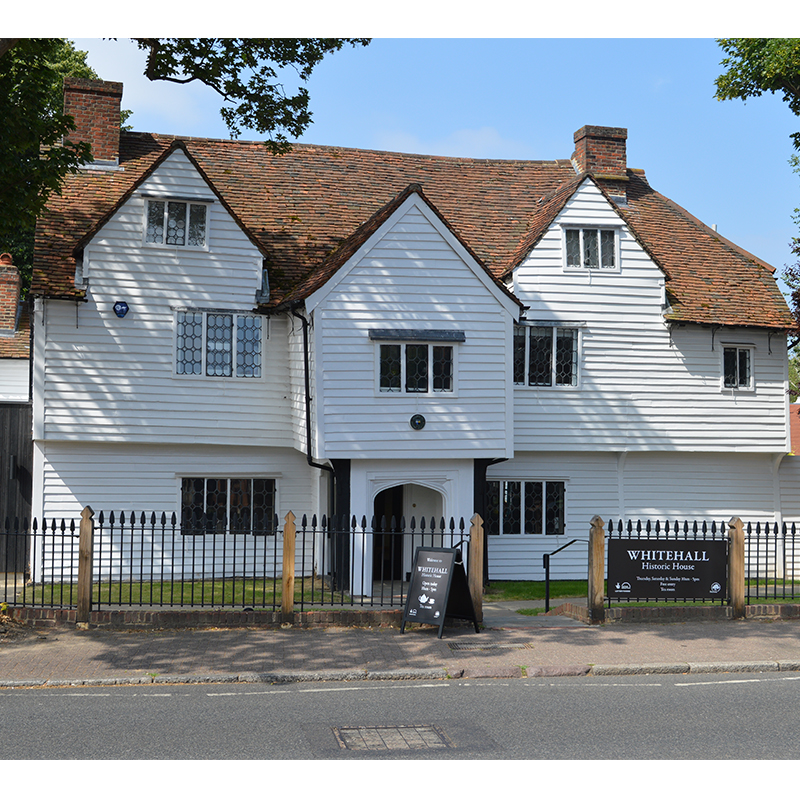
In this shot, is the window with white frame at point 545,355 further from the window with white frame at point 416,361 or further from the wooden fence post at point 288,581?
the wooden fence post at point 288,581

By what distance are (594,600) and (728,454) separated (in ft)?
29.6

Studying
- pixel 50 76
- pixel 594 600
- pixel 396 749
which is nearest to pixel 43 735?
pixel 396 749

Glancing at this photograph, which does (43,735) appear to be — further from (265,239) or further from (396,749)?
(265,239)

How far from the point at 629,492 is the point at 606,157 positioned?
9120 mm

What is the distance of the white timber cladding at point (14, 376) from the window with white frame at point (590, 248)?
62.0 ft

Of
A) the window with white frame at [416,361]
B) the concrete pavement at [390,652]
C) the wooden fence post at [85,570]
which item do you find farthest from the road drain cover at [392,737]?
the window with white frame at [416,361]

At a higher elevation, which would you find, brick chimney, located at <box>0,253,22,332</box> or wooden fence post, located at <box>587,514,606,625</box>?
brick chimney, located at <box>0,253,22,332</box>

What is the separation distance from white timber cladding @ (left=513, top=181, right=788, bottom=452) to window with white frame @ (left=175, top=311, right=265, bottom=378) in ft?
19.9

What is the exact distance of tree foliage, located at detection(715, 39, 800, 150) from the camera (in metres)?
22.7

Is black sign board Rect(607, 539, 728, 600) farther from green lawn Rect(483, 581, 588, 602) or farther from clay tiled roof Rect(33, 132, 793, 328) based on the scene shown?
clay tiled roof Rect(33, 132, 793, 328)

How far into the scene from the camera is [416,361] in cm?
1784

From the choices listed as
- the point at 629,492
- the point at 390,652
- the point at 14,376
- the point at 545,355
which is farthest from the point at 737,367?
the point at 14,376

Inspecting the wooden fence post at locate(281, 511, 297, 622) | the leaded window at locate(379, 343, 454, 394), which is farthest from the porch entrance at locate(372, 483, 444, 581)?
the wooden fence post at locate(281, 511, 297, 622)

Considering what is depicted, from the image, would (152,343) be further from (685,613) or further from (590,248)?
(685,613)
